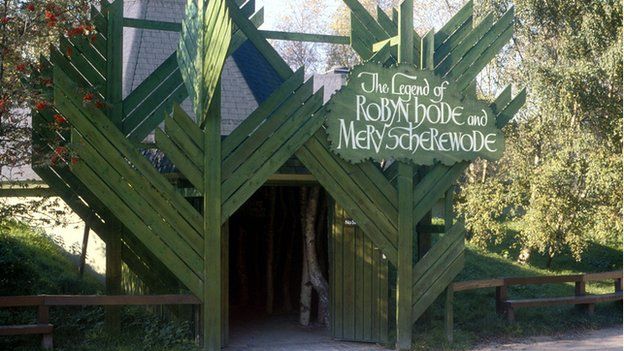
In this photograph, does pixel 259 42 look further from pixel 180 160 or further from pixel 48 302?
pixel 48 302

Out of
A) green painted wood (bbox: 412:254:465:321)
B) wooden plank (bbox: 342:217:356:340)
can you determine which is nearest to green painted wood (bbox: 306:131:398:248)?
wooden plank (bbox: 342:217:356:340)

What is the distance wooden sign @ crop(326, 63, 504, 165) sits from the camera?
1076 cm

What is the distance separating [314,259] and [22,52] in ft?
17.9

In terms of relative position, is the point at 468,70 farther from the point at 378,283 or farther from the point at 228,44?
the point at 228,44

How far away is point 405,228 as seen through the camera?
1114 cm

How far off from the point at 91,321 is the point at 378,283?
396 cm

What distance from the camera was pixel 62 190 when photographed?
10961 millimetres

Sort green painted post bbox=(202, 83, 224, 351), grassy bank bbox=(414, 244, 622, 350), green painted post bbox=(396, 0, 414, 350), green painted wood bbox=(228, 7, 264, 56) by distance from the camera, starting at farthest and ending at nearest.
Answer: grassy bank bbox=(414, 244, 622, 350), green painted post bbox=(396, 0, 414, 350), green painted wood bbox=(228, 7, 264, 56), green painted post bbox=(202, 83, 224, 351)

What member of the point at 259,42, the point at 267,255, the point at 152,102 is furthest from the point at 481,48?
the point at 267,255

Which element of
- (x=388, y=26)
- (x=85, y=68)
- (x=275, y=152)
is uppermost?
(x=388, y=26)

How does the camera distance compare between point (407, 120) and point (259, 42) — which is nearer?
point (259, 42)

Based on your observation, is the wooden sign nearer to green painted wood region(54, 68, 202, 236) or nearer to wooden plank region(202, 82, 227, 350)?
wooden plank region(202, 82, 227, 350)

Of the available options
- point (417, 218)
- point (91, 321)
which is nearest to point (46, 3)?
point (91, 321)

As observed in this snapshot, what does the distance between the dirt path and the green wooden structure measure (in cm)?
130
